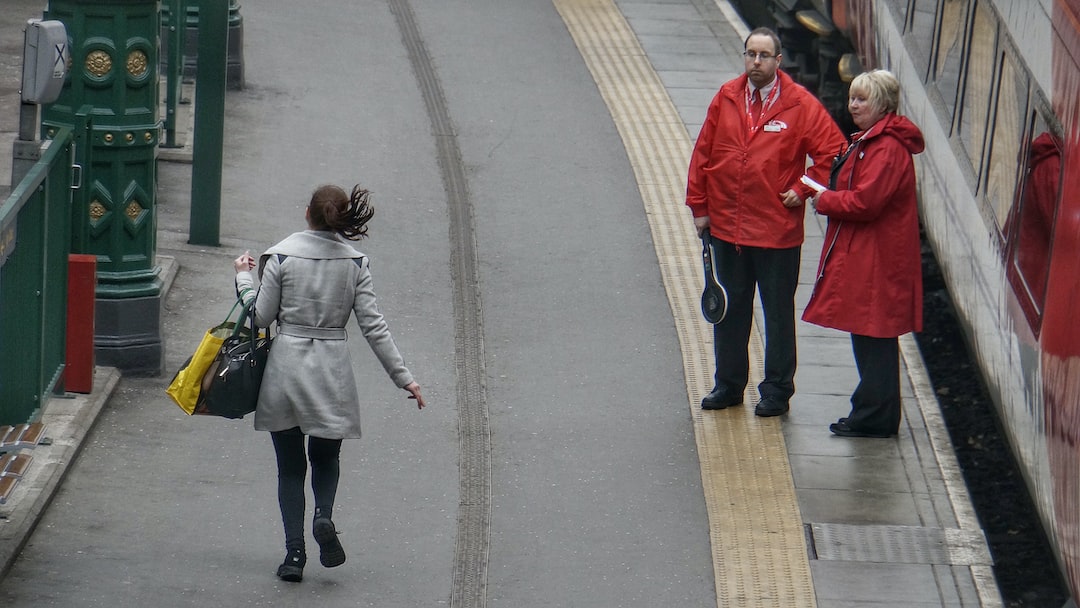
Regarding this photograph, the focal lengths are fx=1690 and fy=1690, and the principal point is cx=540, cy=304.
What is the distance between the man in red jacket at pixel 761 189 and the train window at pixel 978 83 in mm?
895

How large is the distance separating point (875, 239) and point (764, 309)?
687 millimetres

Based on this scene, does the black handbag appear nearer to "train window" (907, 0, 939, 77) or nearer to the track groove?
the track groove

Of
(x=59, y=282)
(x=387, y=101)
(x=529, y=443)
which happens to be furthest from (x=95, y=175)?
(x=387, y=101)

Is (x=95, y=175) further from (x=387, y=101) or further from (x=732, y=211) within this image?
(x=387, y=101)

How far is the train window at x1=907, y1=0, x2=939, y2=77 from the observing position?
9666 millimetres

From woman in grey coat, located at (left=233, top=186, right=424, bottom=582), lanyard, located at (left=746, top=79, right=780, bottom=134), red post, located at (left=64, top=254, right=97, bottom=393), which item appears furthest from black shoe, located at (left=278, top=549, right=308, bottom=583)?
lanyard, located at (left=746, top=79, right=780, bottom=134)

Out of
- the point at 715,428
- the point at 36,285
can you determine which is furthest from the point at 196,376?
the point at 715,428

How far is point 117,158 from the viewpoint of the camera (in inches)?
300

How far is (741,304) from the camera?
759 cm

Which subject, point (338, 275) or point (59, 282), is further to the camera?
point (59, 282)

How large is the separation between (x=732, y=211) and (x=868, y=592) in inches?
76.0

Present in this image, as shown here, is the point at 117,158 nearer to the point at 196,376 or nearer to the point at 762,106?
the point at 196,376

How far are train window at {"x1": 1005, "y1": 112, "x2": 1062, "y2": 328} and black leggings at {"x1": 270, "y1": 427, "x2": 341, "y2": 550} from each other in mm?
2674

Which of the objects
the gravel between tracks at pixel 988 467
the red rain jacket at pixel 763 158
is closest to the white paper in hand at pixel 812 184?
the red rain jacket at pixel 763 158
